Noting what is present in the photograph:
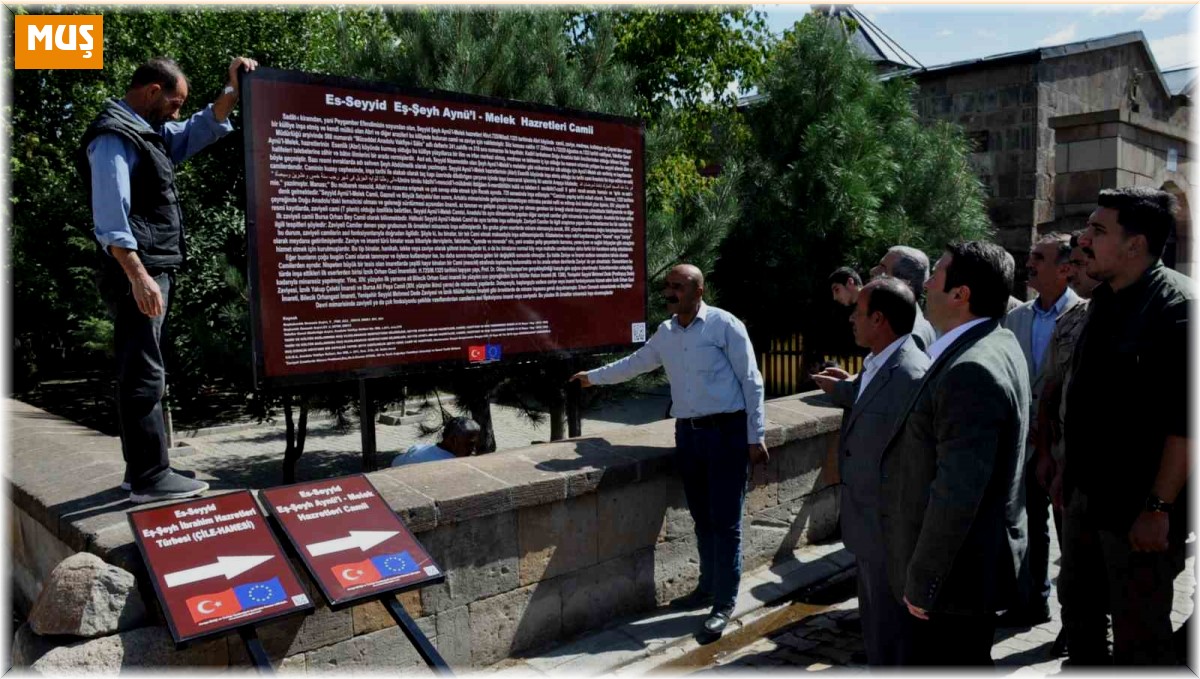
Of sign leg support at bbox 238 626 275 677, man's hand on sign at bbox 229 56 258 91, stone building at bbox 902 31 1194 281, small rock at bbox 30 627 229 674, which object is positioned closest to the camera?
sign leg support at bbox 238 626 275 677

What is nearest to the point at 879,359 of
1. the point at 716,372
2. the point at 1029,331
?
the point at 716,372

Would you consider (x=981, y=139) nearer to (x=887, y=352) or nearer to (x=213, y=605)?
(x=887, y=352)

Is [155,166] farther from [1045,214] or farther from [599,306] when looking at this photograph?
[1045,214]

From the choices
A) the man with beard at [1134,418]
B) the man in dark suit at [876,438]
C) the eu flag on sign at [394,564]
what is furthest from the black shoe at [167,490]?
the man with beard at [1134,418]

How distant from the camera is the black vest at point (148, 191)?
337cm

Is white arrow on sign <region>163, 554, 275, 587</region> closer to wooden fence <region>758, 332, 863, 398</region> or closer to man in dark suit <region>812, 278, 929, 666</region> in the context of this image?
man in dark suit <region>812, 278, 929, 666</region>

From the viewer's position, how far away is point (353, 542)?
325cm

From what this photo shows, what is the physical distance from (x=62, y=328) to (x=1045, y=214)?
1615 centimetres

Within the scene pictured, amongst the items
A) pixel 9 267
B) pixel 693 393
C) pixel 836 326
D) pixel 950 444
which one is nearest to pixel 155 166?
pixel 693 393

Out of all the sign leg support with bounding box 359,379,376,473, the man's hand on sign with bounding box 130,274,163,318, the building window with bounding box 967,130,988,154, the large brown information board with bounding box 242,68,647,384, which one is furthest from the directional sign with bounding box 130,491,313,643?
the building window with bounding box 967,130,988,154

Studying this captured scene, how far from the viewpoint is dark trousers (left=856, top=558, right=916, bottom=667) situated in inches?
118

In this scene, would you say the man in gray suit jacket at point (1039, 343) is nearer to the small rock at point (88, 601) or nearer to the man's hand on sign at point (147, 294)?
the small rock at point (88, 601)

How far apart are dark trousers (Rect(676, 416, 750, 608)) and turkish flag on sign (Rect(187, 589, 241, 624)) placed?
7.85 feet

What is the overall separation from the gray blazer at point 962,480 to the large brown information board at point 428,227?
7.80ft
